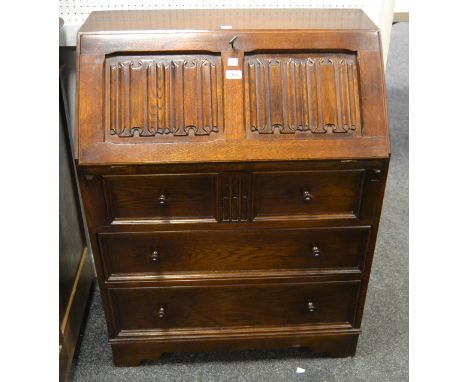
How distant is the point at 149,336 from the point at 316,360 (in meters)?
A: 0.57

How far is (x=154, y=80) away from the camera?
1321mm

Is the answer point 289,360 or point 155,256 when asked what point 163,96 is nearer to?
point 155,256

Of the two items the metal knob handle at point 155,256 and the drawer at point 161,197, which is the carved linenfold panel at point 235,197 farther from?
the metal knob handle at point 155,256

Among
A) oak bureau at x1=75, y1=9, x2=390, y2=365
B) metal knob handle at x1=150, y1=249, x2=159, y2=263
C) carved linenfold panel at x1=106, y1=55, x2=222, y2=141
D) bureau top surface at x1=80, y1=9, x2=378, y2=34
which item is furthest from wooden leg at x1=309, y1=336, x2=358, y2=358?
bureau top surface at x1=80, y1=9, x2=378, y2=34

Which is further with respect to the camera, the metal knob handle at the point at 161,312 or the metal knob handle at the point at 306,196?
the metal knob handle at the point at 161,312

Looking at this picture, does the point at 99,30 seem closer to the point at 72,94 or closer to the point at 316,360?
the point at 72,94

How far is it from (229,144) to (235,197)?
0.16 meters

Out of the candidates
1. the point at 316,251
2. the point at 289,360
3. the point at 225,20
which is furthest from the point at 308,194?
the point at 289,360

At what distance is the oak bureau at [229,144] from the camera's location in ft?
4.27

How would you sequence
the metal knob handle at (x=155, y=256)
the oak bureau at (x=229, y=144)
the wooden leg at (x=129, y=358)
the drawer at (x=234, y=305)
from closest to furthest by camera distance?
the oak bureau at (x=229, y=144) → the metal knob handle at (x=155, y=256) → the drawer at (x=234, y=305) → the wooden leg at (x=129, y=358)

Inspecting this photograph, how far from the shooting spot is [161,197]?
135cm

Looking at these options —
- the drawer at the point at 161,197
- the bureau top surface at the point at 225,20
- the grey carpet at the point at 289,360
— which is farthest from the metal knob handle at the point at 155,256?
the bureau top surface at the point at 225,20

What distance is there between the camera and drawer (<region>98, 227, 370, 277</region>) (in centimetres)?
145

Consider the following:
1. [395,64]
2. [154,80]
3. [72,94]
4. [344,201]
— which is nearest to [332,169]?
[344,201]
